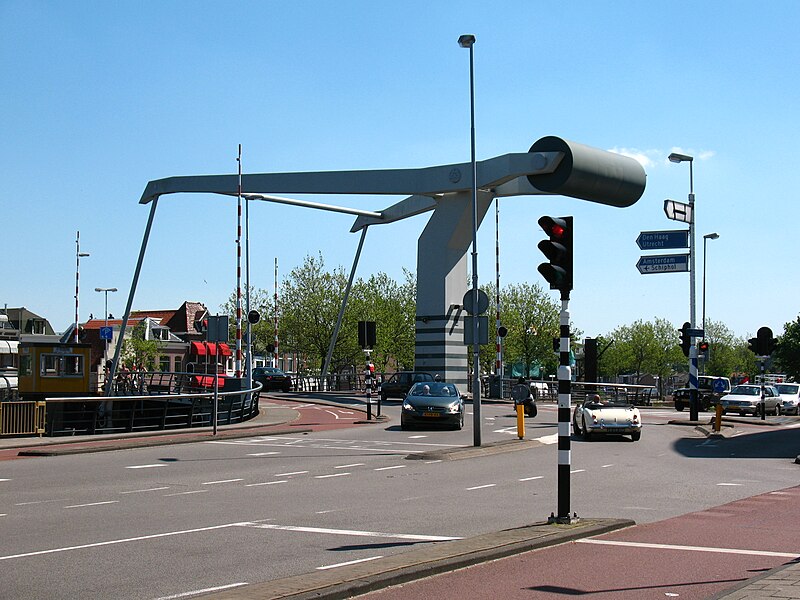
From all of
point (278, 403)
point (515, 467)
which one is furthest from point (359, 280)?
point (515, 467)

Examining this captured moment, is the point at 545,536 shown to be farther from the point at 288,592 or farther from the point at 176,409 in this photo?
the point at 176,409

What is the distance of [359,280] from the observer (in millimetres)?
88188

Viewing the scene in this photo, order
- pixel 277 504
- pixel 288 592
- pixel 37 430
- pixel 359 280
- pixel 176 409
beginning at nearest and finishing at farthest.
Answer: pixel 288 592 → pixel 277 504 → pixel 37 430 → pixel 176 409 → pixel 359 280

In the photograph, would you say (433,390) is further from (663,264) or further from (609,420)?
(663,264)

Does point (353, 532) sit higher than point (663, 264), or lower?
lower

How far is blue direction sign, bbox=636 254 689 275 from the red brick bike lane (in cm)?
1910

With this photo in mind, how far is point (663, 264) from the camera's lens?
100 ft

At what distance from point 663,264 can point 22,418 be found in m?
18.9

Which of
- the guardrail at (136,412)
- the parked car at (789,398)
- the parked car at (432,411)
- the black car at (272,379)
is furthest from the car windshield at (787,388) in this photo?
the guardrail at (136,412)

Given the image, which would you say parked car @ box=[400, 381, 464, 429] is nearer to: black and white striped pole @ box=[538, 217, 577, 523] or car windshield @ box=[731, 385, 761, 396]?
black and white striped pole @ box=[538, 217, 577, 523]

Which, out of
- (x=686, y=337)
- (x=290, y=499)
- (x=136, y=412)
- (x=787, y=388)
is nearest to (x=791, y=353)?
(x=787, y=388)

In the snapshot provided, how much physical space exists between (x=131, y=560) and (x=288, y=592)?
8.26 feet

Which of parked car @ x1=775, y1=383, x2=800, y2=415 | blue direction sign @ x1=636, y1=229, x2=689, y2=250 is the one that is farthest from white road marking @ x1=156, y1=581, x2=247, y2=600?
parked car @ x1=775, y1=383, x2=800, y2=415

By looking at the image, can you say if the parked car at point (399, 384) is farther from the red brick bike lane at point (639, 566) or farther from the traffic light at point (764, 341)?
the red brick bike lane at point (639, 566)
